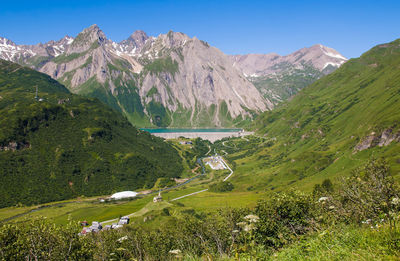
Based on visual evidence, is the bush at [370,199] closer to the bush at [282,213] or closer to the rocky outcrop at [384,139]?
the bush at [282,213]

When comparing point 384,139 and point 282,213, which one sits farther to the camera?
point 384,139

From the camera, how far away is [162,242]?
67.1m

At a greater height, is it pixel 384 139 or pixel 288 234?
pixel 288 234

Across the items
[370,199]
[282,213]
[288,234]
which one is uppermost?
[370,199]

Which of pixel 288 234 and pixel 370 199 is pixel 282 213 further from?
pixel 370 199

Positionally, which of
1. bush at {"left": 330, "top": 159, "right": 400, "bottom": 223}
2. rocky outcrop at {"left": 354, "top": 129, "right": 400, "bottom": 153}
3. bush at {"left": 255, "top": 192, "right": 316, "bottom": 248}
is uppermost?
bush at {"left": 330, "top": 159, "right": 400, "bottom": 223}

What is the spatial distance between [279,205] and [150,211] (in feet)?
358

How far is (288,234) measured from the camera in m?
39.2

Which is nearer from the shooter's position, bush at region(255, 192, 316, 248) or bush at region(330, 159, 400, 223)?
bush at region(330, 159, 400, 223)

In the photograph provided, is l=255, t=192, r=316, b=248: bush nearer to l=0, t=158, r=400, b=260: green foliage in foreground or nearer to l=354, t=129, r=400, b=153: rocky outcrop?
l=0, t=158, r=400, b=260: green foliage in foreground

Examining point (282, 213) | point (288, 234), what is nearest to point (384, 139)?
point (282, 213)

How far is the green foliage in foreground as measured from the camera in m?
11.3

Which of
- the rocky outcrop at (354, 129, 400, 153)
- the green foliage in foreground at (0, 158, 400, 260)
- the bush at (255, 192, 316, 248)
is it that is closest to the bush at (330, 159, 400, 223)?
the green foliage in foreground at (0, 158, 400, 260)

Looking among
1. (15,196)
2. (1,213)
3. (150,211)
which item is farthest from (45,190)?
(150,211)
